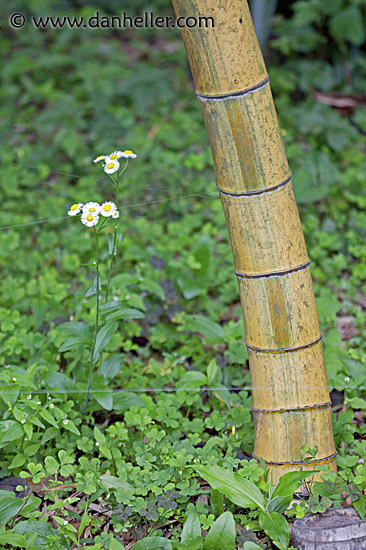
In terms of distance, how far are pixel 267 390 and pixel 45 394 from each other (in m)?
0.72

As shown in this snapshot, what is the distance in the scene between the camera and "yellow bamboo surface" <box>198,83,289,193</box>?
1324 mm

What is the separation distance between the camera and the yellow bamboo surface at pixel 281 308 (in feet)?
4.73

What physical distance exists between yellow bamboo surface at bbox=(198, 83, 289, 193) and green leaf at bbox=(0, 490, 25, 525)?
101 centimetres

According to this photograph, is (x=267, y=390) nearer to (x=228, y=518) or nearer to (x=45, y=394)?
(x=228, y=518)

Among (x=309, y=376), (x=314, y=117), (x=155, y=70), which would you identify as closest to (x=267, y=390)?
(x=309, y=376)

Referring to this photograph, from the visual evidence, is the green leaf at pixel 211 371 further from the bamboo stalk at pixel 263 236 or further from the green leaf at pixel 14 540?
the green leaf at pixel 14 540

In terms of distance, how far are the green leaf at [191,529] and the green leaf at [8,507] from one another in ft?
1.45

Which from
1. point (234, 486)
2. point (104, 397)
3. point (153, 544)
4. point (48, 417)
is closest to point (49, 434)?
point (48, 417)

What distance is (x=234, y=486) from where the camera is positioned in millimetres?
1438

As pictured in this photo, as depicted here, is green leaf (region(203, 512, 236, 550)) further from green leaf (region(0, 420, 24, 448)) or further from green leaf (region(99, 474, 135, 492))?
green leaf (region(0, 420, 24, 448))

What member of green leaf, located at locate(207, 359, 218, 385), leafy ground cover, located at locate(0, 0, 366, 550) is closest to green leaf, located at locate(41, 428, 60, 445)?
leafy ground cover, located at locate(0, 0, 366, 550)

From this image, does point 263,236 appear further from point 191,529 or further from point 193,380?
point 191,529

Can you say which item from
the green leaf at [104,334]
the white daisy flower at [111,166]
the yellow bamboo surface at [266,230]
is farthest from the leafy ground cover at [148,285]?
the yellow bamboo surface at [266,230]

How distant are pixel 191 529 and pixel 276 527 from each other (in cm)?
22
